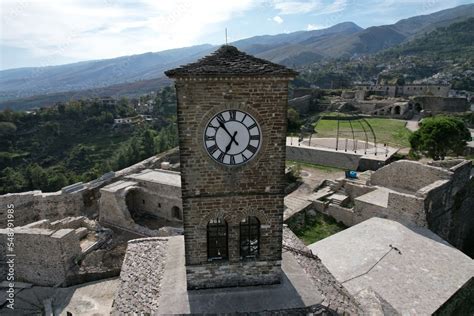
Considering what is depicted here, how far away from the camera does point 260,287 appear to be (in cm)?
874

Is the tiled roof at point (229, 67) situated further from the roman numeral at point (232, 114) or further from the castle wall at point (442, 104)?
the castle wall at point (442, 104)

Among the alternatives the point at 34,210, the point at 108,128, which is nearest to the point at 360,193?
the point at 34,210

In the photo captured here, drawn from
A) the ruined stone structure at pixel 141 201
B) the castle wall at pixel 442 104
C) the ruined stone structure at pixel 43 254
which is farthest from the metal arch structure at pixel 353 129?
the ruined stone structure at pixel 43 254

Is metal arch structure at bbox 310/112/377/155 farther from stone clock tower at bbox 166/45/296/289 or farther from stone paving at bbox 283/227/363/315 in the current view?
stone clock tower at bbox 166/45/296/289

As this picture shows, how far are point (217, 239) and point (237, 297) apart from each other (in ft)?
5.03

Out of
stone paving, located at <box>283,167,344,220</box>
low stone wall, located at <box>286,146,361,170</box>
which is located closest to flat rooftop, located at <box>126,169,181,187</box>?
stone paving, located at <box>283,167,344,220</box>

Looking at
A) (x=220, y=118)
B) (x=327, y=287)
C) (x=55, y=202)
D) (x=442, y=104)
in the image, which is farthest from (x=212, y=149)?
(x=442, y=104)

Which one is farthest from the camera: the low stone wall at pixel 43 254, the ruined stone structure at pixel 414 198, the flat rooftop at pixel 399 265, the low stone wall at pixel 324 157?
the low stone wall at pixel 324 157

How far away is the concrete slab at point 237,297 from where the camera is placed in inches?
314

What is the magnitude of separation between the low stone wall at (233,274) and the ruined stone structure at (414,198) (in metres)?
11.2

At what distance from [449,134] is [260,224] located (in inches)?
991

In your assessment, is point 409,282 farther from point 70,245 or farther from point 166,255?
point 70,245

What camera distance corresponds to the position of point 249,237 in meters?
8.71

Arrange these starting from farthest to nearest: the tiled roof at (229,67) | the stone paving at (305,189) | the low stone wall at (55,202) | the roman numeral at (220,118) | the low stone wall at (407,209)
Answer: the stone paving at (305,189) < the low stone wall at (55,202) < the low stone wall at (407,209) < the roman numeral at (220,118) < the tiled roof at (229,67)
